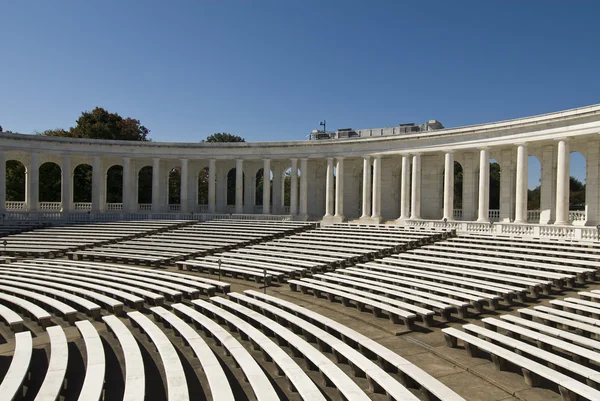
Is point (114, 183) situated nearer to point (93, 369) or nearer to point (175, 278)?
point (175, 278)

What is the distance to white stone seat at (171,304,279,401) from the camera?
970 cm

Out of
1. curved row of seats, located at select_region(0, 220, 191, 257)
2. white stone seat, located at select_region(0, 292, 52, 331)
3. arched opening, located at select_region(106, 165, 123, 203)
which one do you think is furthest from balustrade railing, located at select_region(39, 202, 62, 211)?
white stone seat, located at select_region(0, 292, 52, 331)

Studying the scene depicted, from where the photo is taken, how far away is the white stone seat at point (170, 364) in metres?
9.46

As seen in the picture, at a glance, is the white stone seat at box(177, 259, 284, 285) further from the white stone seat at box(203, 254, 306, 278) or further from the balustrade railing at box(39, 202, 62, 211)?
the balustrade railing at box(39, 202, 62, 211)

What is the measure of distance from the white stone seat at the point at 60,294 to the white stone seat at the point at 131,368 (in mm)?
2911

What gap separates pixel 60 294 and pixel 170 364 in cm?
1143

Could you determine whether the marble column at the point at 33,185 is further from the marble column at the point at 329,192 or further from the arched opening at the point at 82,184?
the marble column at the point at 329,192

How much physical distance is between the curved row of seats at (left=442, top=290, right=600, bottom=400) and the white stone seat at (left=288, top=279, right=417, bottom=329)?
6.67 feet

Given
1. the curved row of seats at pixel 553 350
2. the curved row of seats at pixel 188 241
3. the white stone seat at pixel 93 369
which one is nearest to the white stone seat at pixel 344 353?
the curved row of seats at pixel 553 350

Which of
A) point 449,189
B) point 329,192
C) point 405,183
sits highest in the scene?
point 405,183

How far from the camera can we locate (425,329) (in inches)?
642

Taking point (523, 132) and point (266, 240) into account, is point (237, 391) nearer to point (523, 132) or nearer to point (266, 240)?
point (266, 240)

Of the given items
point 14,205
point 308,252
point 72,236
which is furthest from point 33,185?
point 308,252

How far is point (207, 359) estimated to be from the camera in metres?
11.6
